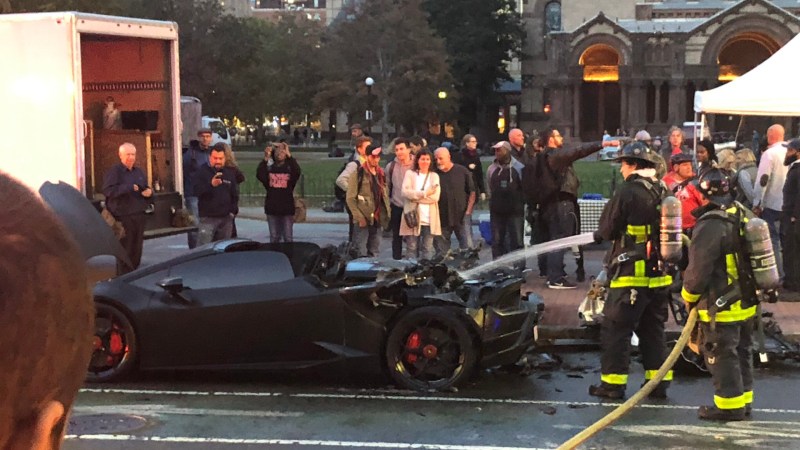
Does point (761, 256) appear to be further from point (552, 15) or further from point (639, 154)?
point (552, 15)

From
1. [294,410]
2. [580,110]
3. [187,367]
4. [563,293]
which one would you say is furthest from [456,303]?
[580,110]

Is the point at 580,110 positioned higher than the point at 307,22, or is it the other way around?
the point at 307,22

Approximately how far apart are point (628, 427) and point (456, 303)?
1.65 m

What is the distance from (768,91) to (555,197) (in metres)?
2.95

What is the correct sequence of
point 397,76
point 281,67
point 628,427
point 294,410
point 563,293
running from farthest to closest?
point 281,67 → point 397,76 → point 563,293 → point 294,410 → point 628,427

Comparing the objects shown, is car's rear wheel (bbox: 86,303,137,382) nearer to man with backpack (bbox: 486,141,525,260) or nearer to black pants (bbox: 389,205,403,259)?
black pants (bbox: 389,205,403,259)

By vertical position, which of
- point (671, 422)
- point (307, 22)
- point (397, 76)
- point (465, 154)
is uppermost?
point (307, 22)

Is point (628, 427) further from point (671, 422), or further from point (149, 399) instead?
point (149, 399)

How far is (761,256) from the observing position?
22.7ft

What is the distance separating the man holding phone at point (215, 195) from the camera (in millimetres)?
12875

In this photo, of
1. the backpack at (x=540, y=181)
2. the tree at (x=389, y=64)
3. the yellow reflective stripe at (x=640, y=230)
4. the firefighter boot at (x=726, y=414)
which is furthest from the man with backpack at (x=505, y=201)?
the tree at (x=389, y=64)

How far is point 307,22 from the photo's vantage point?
8456 cm

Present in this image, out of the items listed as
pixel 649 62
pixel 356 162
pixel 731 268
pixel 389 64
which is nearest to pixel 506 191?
pixel 356 162

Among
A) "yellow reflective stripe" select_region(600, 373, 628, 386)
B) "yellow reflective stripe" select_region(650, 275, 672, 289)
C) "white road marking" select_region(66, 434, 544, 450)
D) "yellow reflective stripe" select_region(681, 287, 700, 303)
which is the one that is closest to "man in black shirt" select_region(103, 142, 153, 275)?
"white road marking" select_region(66, 434, 544, 450)
